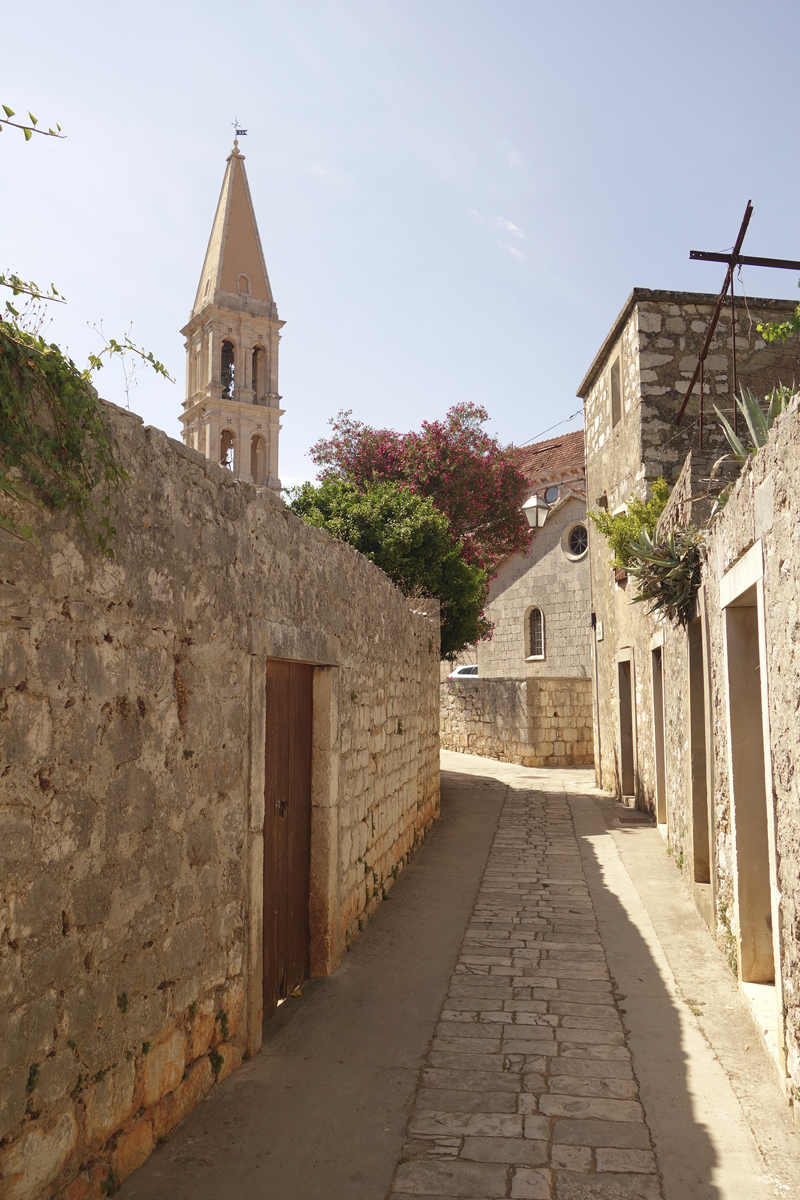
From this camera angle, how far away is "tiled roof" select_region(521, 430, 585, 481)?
32812 millimetres

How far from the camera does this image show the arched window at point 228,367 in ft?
117

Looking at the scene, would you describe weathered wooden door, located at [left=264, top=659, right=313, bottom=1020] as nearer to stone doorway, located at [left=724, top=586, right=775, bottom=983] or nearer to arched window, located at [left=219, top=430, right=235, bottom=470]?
stone doorway, located at [left=724, top=586, right=775, bottom=983]

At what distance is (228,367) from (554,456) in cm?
1374

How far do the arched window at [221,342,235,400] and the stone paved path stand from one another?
31814mm

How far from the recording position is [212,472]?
383cm

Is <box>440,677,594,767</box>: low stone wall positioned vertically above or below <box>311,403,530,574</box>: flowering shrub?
below

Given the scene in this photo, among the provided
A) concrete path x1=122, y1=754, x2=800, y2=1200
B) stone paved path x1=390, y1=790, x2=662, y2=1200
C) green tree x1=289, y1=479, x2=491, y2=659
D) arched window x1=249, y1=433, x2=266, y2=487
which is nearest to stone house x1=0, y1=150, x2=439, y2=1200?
concrete path x1=122, y1=754, x2=800, y2=1200

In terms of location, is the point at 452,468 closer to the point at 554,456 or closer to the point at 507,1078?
the point at 554,456

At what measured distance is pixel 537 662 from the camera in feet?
79.4

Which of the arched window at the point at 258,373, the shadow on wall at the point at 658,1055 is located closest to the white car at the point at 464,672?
the arched window at the point at 258,373

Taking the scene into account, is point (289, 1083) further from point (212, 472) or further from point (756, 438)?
point (756, 438)

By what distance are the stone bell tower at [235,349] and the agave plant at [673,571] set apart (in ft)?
93.6

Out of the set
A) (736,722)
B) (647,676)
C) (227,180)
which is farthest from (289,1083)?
(227,180)

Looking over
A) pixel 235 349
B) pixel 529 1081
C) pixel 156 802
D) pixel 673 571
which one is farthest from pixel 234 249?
pixel 529 1081
